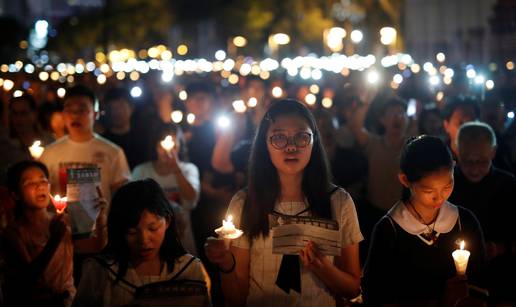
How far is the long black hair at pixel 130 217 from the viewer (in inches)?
151

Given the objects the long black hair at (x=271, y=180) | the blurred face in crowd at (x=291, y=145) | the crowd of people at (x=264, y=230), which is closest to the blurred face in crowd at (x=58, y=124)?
the crowd of people at (x=264, y=230)

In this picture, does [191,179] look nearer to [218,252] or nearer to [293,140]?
[293,140]

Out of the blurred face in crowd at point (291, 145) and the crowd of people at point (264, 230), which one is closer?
the crowd of people at point (264, 230)

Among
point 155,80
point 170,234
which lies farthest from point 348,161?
point 155,80

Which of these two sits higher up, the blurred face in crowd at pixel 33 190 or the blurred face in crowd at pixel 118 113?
the blurred face in crowd at pixel 118 113

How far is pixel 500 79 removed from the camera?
1247cm

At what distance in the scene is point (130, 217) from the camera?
→ 3.83 m

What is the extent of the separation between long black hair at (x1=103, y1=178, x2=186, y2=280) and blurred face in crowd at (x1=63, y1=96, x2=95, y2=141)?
2717 mm

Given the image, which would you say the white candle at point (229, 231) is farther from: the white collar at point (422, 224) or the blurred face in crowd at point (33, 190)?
the blurred face in crowd at point (33, 190)

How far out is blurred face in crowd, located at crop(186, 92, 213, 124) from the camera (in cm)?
945

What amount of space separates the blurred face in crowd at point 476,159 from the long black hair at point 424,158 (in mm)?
1324

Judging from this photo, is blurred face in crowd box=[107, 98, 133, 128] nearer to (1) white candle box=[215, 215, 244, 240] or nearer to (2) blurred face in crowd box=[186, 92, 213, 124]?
(2) blurred face in crowd box=[186, 92, 213, 124]

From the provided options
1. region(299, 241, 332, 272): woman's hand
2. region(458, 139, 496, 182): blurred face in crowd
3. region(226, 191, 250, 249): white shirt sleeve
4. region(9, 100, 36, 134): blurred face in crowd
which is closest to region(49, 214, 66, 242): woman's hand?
region(226, 191, 250, 249): white shirt sleeve

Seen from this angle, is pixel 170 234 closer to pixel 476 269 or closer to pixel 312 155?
pixel 312 155
